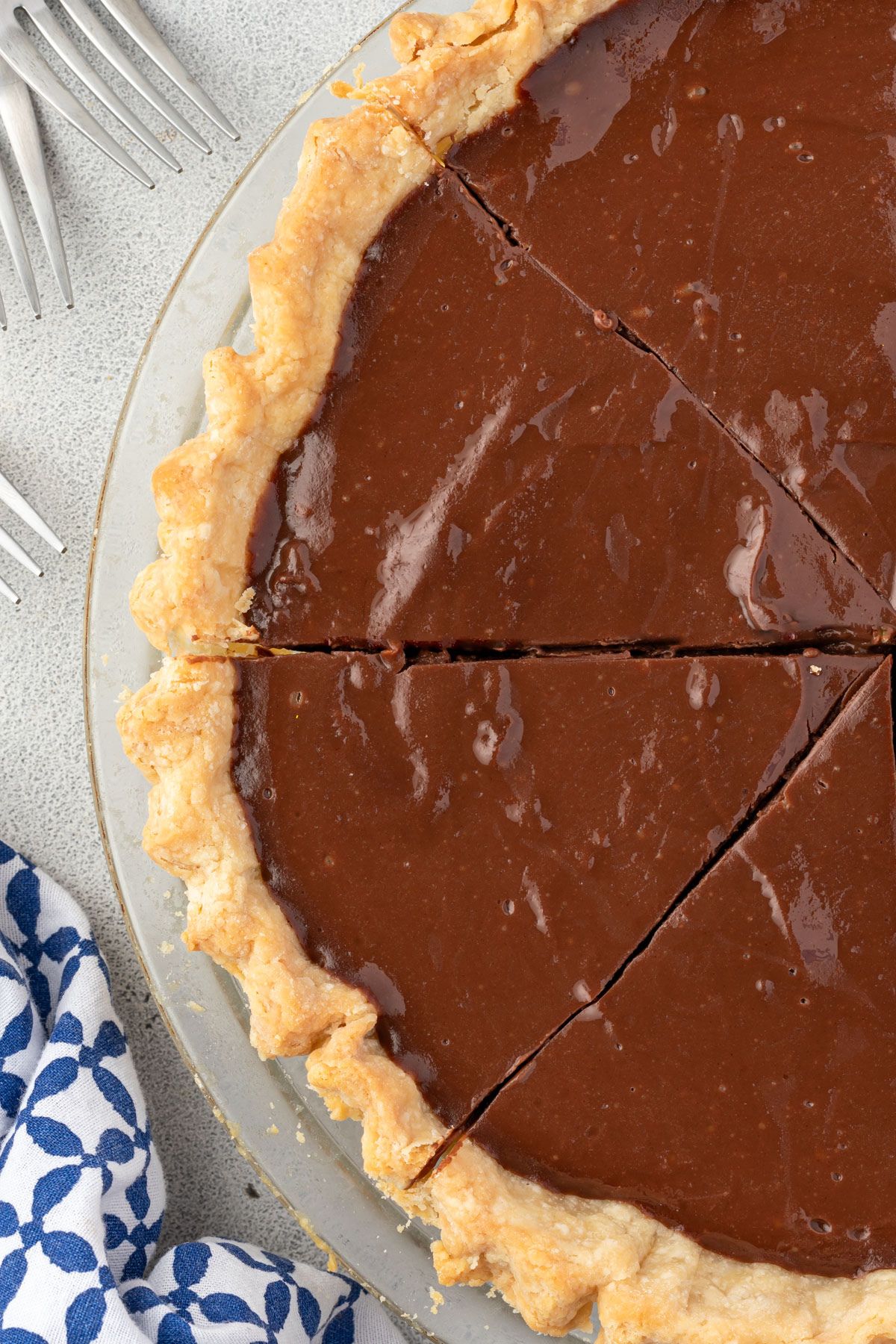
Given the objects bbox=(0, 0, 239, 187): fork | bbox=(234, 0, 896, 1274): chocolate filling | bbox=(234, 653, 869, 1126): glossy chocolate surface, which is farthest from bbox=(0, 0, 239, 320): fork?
bbox=(234, 653, 869, 1126): glossy chocolate surface

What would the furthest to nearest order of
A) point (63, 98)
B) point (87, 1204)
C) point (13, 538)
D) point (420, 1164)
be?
1. point (13, 538)
2. point (63, 98)
3. point (87, 1204)
4. point (420, 1164)

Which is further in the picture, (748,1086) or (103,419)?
(103,419)

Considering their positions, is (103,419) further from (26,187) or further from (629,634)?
(629,634)

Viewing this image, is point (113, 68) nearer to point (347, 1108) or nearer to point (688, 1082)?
point (347, 1108)

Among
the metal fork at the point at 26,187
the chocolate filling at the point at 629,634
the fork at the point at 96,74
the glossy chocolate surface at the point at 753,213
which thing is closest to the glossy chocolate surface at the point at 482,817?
the chocolate filling at the point at 629,634

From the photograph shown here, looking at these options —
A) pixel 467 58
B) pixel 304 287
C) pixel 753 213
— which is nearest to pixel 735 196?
pixel 753 213

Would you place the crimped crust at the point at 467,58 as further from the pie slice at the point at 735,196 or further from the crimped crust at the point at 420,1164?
the crimped crust at the point at 420,1164
